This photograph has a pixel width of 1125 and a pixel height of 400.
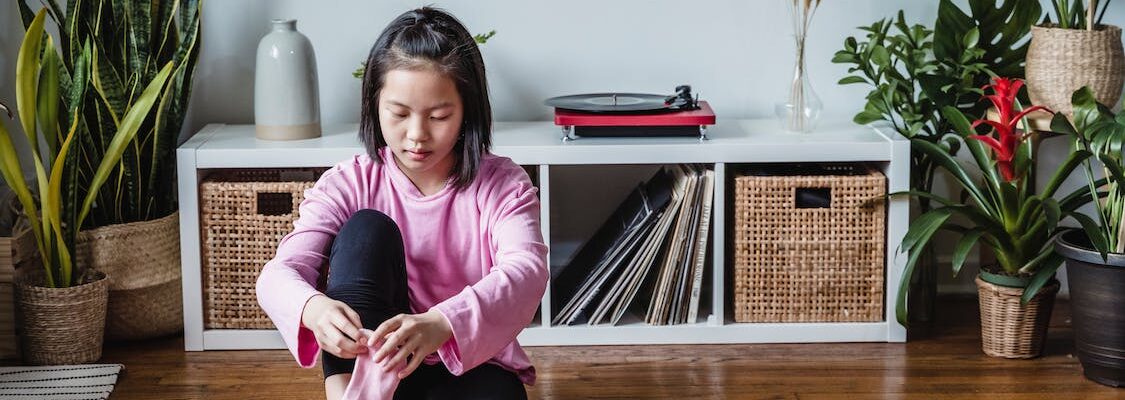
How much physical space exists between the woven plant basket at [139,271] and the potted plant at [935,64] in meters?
1.44

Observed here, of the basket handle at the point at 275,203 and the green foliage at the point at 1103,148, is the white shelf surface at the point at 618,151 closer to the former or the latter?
the basket handle at the point at 275,203

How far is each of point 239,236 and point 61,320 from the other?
1.21 feet

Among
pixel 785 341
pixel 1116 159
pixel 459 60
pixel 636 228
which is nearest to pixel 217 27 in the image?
pixel 636 228

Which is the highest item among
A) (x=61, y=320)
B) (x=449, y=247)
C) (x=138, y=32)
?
(x=138, y=32)

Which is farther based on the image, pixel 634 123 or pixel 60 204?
pixel 634 123

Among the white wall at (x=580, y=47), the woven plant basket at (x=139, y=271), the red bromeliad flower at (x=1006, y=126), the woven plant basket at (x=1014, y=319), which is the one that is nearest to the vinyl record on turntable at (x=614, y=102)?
the white wall at (x=580, y=47)

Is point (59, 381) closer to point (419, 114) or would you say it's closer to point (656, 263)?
point (419, 114)

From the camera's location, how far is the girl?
1.67 meters

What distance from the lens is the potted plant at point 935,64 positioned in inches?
102

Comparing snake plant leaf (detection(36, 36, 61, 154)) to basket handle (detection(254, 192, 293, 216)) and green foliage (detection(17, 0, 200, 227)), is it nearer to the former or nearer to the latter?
green foliage (detection(17, 0, 200, 227))

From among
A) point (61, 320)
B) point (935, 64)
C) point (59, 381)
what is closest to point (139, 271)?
point (61, 320)

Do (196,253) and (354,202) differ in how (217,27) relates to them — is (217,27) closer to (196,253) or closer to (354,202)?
(196,253)

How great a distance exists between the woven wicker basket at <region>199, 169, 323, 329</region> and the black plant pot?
147 centimetres

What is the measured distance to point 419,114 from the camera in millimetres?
1759
